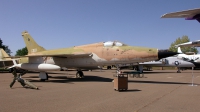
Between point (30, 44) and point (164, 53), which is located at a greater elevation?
point (30, 44)

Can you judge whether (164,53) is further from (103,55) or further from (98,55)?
(98,55)

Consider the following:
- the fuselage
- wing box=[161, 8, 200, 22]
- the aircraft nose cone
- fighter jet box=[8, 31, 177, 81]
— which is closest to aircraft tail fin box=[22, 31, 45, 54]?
fighter jet box=[8, 31, 177, 81]

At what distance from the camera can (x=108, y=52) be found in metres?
14.2

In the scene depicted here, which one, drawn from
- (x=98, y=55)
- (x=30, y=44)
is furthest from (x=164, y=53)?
(x=30, y=44)

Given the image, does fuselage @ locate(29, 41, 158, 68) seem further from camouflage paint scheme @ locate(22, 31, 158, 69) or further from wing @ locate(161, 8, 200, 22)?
wing @ locate(161, 8, 200, 22)

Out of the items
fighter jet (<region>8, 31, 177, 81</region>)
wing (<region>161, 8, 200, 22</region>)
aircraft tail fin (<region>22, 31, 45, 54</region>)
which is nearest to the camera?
wing (<region>161, 8, 200, 22</region>)

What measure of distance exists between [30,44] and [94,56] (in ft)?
27.4

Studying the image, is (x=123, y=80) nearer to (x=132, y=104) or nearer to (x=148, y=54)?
(x=132, y=104)

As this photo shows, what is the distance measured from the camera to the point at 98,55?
14.5 m

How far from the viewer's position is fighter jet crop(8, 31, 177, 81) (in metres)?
13.0

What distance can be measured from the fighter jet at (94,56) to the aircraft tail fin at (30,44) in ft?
9.41

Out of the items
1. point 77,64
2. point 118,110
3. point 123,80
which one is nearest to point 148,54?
point 123,80

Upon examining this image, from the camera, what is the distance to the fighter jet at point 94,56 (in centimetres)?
1300

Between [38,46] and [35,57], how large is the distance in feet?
12.0
